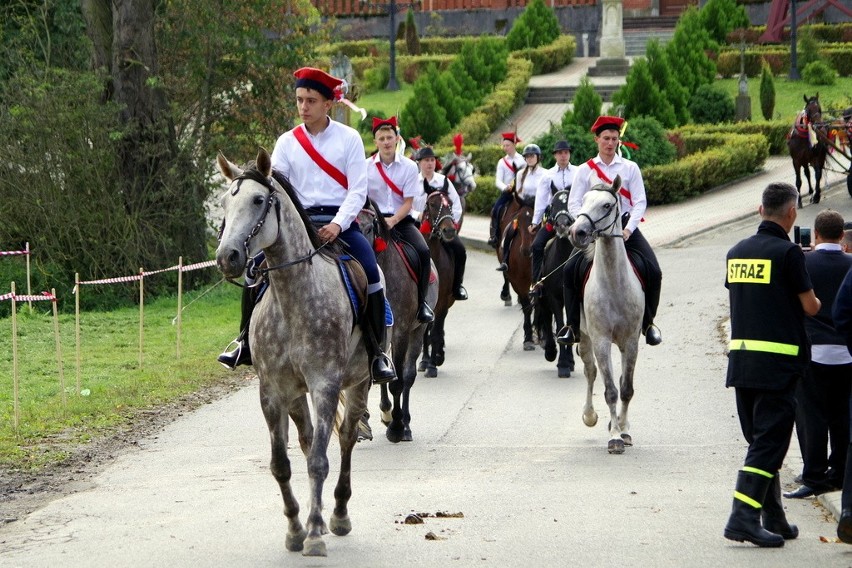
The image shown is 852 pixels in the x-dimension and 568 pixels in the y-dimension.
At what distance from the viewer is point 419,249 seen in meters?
12.5

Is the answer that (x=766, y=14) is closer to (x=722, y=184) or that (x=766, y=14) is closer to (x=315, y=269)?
(x=722, y=184)

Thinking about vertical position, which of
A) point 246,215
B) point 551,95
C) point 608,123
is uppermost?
point 551,95

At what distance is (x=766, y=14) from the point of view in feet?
185

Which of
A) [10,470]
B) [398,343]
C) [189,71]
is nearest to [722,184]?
[189,71]

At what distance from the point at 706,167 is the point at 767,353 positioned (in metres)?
25.8

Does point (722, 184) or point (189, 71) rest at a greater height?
point (189, 71)

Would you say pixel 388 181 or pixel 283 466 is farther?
pixel 388 181

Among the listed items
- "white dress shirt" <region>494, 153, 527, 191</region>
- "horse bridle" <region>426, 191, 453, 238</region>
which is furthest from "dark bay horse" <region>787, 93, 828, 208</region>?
"horse bridle" <region>426, 191, 453, 238</region>

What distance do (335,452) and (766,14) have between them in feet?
161

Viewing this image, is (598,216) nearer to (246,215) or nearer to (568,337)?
(568,337)

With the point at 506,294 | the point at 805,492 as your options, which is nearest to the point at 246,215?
the point at 805,492

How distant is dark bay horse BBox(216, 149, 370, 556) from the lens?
7910 millimetres

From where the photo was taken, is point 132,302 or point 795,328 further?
point 132,302

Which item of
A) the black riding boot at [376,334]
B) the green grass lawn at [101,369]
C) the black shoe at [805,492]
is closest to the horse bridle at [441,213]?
the green grass lawn at [101,369]
